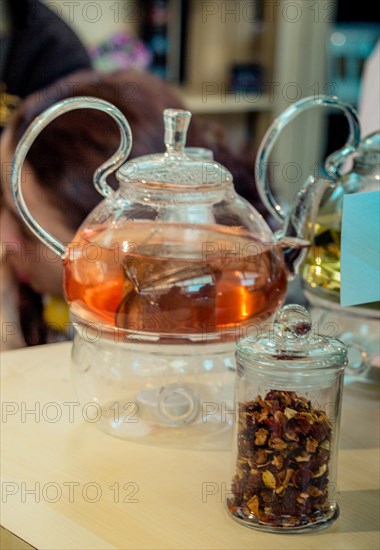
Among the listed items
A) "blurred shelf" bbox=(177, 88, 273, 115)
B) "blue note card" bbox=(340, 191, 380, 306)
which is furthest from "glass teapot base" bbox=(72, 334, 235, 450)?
"blurred shelf" bbox=(177, 88, 273, 115)

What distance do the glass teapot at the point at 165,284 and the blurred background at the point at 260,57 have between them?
2.65 meters

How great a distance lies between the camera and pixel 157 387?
0.79 m

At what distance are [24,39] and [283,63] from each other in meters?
1.64

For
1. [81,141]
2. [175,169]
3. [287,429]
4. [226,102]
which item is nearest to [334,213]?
[175,169]

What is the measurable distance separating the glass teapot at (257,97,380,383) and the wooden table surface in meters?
0.06

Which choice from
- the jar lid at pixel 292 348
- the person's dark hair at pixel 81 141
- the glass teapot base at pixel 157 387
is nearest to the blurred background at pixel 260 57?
the person's dark hair at pixel 81 141

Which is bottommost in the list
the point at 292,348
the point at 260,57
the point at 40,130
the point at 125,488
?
the point at 260,57

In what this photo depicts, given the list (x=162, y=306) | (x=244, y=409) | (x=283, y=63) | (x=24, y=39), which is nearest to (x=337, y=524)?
(x=244, y=409)

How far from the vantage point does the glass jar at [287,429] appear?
0.62 metres

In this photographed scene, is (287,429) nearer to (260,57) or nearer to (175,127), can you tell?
(175,127)

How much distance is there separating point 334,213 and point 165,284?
190 millimetres

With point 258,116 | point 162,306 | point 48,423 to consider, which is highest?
point 162,306

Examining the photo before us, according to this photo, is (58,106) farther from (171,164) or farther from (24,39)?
(24,39)

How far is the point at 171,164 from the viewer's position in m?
0.76
